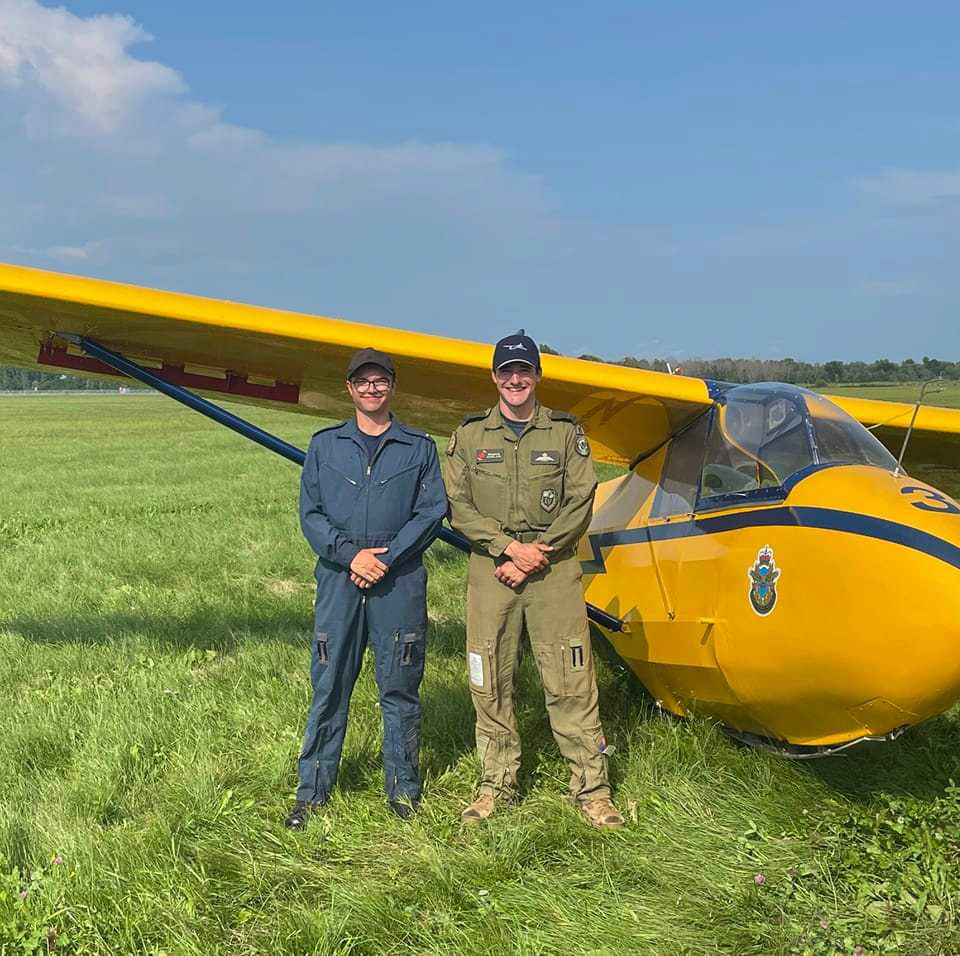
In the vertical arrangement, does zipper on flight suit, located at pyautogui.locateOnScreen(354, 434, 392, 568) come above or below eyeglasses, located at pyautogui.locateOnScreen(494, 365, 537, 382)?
below

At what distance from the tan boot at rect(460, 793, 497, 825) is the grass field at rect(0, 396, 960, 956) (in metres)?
0.06

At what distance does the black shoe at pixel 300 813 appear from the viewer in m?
3.72

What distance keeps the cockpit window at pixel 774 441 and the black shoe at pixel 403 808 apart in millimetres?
1974

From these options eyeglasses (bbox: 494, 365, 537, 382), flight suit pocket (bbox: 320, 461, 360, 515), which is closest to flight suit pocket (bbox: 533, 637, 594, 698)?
flight suit pocket (bbox: 320, 461, 360, 515)

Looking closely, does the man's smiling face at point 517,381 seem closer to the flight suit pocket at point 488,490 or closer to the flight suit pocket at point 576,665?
the flight suit pocket at point 488,490

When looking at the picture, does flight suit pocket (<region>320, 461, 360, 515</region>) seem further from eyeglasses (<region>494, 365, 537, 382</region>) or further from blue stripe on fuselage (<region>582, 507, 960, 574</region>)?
blue stripe on fuselage (<region>582, 507, 960, 574</region>)

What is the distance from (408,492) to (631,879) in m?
1.86

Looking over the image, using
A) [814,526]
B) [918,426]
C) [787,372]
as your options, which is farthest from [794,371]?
[814,526]

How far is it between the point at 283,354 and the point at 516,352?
1.82 m

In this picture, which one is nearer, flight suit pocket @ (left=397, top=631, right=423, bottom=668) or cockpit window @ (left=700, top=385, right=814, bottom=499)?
cockpit window @ (left=700, top=385, right=814, bottom=499)

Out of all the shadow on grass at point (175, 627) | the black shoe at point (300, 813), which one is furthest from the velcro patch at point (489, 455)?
the shadow on grass at point (175, 627)

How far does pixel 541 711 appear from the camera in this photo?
5.23 m

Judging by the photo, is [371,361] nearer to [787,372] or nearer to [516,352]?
[516,352]

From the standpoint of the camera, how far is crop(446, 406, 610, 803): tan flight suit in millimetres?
3857
